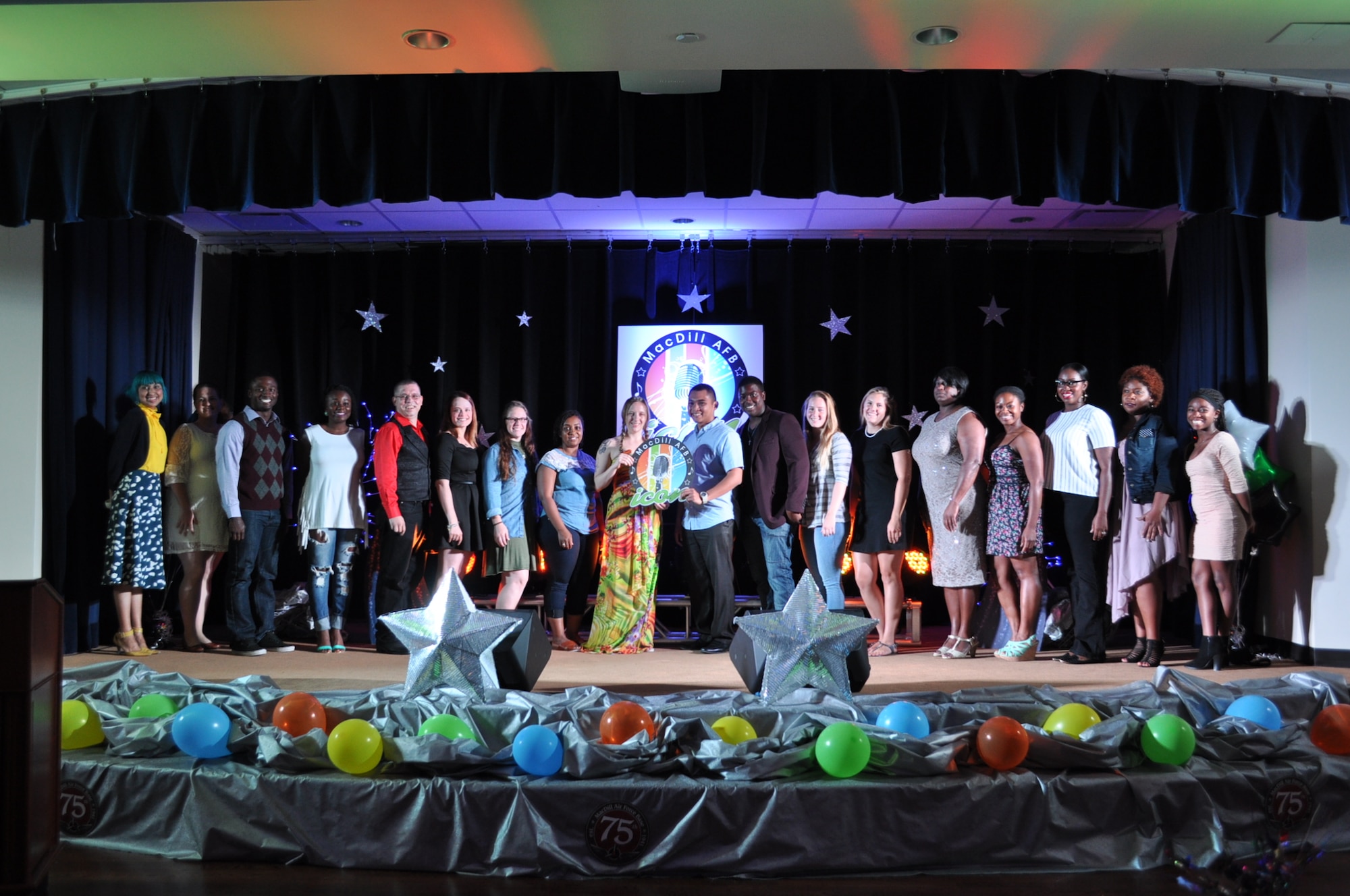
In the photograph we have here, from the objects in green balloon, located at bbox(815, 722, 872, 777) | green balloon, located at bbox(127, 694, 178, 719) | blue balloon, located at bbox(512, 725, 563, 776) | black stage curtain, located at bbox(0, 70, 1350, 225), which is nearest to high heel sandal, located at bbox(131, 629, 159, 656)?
black stage curtain, located at bbox(0, 70, 1350, 225)

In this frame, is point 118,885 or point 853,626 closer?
point 118,885

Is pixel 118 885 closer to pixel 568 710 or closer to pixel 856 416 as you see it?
pixel 568 710

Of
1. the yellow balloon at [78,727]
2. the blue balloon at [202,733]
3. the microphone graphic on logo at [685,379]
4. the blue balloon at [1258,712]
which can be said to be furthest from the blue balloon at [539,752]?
the microphone graphic on logo at [685,379]

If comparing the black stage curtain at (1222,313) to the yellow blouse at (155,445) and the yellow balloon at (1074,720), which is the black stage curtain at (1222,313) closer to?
the yellow balloon at (1074,720)

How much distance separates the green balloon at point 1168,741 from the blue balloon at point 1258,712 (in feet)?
1.32

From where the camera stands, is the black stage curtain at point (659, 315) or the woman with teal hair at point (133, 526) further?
the black stage curtain at point (659, 315)

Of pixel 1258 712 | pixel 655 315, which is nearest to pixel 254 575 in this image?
pixel 655 315

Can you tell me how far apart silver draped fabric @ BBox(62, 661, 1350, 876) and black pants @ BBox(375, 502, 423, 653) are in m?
2.97

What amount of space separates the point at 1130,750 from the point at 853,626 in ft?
3.26

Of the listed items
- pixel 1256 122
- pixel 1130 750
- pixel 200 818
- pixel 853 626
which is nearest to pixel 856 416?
pixel 1256 122

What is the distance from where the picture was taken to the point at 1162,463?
5488 millimetres

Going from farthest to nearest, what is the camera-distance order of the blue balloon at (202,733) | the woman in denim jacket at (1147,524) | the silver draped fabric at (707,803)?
the woman in denim jacket at (1147,524)
the blue balloon at (202,733)
the silver draped fabric at (707,803)

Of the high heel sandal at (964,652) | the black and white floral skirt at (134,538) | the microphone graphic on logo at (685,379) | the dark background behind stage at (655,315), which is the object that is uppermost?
the dark background behind stage at (655,315)

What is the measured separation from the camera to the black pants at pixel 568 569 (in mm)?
6211
